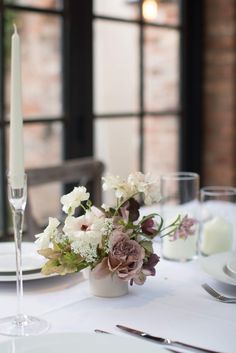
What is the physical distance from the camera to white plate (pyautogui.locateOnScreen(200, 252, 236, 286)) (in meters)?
1.25

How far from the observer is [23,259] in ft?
4.63

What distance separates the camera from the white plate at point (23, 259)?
1.29 metres

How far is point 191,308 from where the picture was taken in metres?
1.16

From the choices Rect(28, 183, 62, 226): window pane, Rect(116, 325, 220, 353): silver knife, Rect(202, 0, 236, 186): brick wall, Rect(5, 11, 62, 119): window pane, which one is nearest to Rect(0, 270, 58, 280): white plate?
Rect(116, 325, 220, 353): silver knife

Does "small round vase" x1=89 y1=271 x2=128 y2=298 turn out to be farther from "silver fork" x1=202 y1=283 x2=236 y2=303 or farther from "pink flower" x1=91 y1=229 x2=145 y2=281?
"silver fork" x1=202 y1=283 x2=236 y2=303

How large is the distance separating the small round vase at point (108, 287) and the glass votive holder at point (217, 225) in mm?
355

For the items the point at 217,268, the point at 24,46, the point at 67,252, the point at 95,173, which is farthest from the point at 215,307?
the point at 24,46

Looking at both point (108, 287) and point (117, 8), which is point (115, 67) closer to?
point (117, 8)

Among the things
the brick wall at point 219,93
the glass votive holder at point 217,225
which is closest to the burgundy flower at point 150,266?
the glass votive holder at point 217,225

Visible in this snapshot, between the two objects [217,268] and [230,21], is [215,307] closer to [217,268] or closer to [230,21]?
[217,268]

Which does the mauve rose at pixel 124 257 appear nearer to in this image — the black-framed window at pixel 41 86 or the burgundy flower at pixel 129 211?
the burgundy flower at pixel 129 211

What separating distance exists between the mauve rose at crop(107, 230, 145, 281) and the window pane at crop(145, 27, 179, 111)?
7.45 ft

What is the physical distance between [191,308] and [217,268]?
170mm

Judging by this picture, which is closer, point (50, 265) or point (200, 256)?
point (50, 265)
